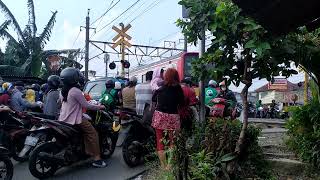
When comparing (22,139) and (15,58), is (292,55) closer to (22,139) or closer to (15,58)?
(22,139)

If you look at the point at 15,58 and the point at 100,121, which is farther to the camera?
the point at 15,58

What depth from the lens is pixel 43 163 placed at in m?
6.81

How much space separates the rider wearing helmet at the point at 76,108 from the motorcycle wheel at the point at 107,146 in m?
0.71

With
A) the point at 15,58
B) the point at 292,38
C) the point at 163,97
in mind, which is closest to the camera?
the point at 292,38

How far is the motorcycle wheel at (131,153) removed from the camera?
289 inches

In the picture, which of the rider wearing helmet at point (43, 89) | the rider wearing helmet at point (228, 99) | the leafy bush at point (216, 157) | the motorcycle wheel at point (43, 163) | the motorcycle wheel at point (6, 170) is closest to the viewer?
the leafy bush at point (216, 157)

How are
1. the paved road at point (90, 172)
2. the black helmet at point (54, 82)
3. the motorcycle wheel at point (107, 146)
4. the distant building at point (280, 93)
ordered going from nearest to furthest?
1. the paved road at point (90, 172)
2. the motorcycle wheel at point (107, 146)
3. the black helmet at point (54, 82)
4. the distant building at point (280, 93)

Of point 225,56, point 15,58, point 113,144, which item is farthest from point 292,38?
point 15,58

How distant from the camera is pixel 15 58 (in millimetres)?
24469

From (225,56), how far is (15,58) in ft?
68.9

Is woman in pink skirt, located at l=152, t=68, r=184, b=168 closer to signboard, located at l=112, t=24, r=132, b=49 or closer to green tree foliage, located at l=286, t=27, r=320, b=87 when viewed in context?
green tree foliage, located at l=286, t=27, r=320, b=87

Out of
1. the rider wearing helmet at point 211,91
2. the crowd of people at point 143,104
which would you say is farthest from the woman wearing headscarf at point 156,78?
the rider wearing helmet at point 211,91

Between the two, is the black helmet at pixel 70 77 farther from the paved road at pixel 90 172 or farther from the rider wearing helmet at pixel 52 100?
the paved road at pixel 90 172

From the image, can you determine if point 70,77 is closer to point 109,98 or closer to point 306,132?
point 109,98
